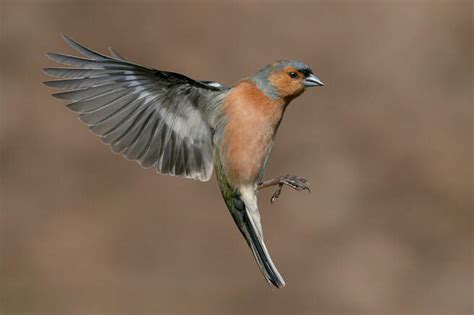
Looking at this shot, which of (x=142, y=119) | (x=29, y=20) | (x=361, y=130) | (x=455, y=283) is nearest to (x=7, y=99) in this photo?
(x=29, y=20)

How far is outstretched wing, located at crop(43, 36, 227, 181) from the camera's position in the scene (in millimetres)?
6064

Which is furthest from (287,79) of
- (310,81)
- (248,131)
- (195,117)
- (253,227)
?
(253,227)

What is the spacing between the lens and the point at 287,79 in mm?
5934

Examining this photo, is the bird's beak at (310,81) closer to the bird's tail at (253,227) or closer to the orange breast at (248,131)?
the orange breast at (248,131)

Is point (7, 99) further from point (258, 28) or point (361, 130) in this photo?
point (361, 130)

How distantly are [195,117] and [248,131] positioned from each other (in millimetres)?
482

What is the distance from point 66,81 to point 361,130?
45.1 ft

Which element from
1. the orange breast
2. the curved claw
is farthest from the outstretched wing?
the curved claw

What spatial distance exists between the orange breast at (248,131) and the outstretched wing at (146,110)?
21cm

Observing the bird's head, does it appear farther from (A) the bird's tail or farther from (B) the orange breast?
(A) the bird's tail

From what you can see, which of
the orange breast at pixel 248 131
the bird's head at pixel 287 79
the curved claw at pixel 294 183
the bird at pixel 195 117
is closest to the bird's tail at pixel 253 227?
the bird at pixel 195 117

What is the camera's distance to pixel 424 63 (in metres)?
21.0

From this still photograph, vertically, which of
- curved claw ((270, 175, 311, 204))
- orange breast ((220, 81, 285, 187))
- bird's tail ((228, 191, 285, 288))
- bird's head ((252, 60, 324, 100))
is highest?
bird's head ((252, 60, 324, 100))

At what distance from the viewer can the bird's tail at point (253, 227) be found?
602 cm
